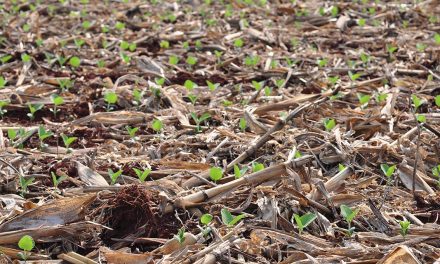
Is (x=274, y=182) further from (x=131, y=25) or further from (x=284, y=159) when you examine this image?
(x=131, y=25)

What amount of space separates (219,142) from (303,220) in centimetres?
93

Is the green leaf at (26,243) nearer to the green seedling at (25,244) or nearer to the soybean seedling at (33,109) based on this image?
the green seedling at (25,244)

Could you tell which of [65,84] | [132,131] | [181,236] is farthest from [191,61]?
[181,236]

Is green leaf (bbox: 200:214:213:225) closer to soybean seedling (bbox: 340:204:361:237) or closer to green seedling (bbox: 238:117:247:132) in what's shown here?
soybean seedling (bbox: 340:204:361:237)

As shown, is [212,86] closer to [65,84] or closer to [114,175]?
[65,84]

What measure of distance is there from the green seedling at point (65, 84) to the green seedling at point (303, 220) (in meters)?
2.20

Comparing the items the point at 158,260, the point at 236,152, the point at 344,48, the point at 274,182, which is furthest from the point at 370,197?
the point at 344,48

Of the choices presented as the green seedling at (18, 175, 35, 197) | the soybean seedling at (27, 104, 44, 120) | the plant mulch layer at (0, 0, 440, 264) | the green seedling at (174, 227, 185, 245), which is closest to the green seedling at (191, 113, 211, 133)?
the plant mulch layer at (0, 0, 440, 264)

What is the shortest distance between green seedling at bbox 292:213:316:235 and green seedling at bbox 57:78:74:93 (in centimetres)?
220

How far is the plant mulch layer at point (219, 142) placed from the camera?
8.13ft

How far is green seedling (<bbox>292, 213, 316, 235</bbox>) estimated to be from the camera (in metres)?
2.48

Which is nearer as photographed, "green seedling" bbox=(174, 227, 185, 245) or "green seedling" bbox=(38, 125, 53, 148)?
"green seedling" bbox=(174, 227, 185, 245)

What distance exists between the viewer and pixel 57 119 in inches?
153

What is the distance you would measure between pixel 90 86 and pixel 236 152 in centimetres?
149
